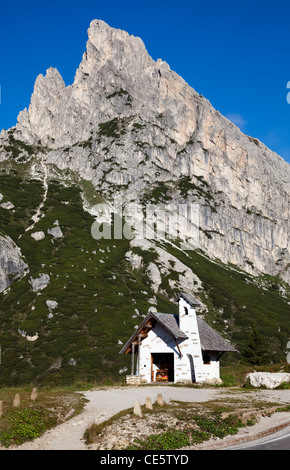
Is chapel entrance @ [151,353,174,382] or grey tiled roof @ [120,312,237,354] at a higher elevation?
grey tiled roof @ [120,312,237,354]

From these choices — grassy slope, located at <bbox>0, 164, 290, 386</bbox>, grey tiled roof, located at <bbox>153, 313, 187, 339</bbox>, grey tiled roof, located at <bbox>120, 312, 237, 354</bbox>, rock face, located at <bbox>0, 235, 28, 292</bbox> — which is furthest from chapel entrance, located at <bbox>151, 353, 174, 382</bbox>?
rock face, located at <bbox>0, 235, 28, 292</bbox>

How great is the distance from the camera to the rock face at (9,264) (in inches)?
4519

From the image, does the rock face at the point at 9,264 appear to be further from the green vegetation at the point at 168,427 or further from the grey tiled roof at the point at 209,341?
the green vegetation at the point at 168,427

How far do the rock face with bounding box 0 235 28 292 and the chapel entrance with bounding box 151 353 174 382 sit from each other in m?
82.3

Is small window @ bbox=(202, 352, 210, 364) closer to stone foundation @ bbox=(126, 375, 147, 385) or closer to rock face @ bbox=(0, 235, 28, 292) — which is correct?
stone foundation @ bbox=(126, 375, 147, 385)

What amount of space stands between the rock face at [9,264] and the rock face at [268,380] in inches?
3621

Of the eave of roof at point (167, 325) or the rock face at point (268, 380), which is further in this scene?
the eave of roof at point (167, 325)

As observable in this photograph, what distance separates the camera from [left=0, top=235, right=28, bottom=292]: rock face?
377 ft

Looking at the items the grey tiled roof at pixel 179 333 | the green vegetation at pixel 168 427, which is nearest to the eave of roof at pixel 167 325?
the grey tiled roof at pixel 179 333

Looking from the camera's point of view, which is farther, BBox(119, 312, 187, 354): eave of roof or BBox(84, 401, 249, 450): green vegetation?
BBox(119, 312, 187, 354): eave of roof

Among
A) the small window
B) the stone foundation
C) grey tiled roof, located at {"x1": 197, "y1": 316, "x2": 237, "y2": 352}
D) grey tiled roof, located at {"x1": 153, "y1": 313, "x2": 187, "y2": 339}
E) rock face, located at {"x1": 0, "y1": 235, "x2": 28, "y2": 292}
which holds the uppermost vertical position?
rock face, located at {"x1": 0, "y1": 235, "x2": 28, "y2": 292}

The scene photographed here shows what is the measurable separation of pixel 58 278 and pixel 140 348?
78.3 metres

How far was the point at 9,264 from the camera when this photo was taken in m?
117

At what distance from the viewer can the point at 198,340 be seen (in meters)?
38.9
